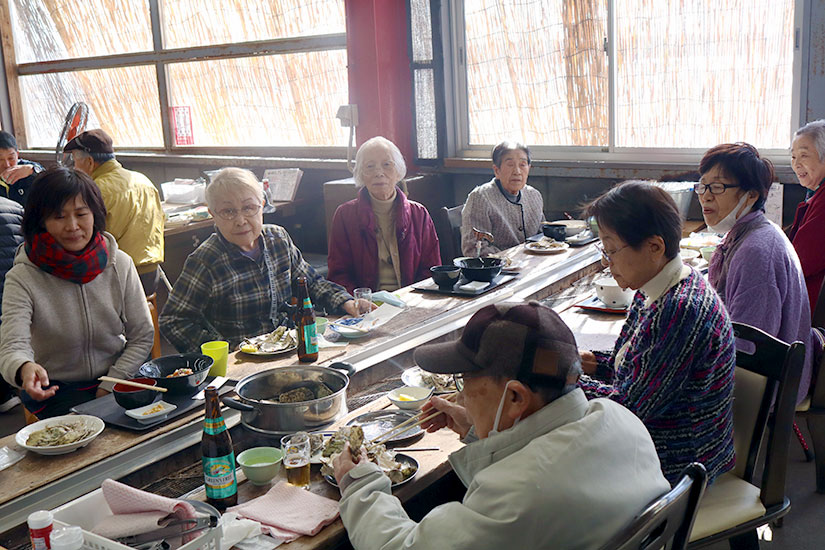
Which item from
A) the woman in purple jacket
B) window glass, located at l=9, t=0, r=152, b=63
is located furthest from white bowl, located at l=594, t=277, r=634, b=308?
window glass, located at l=9, t=0, r=152, b=63

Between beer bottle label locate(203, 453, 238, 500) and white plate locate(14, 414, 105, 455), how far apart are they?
40cm

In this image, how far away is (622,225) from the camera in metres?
1.90

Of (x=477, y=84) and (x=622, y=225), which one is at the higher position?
(x=477, y=84)

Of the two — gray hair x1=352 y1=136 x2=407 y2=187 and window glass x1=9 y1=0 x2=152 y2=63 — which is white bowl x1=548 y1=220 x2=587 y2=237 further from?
window glass x1=9 y1=0 x2=152 y2=63

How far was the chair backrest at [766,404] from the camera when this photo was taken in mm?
1906

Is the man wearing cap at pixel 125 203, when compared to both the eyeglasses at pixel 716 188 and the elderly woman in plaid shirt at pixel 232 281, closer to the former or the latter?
the elderly woman in plaid shirt at pixel 232 281

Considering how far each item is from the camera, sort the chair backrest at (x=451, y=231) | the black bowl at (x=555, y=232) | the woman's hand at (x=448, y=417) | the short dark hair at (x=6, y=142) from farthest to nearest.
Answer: the short dark hair at (x=6, y=142) < the chair backrest at (x=451, y=231) < the black bowl at (x=555, y=232) < the woman's hand at (x=448, y=417)

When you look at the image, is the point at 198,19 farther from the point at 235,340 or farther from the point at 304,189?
the point at 235,340

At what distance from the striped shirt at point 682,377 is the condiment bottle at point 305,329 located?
2.80ft

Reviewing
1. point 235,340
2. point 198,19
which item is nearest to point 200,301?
point 235,340

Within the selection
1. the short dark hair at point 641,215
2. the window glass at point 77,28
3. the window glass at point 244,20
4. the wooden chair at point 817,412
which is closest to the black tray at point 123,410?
the short dark hair at point 641,215

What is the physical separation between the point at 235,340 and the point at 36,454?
1081 mm

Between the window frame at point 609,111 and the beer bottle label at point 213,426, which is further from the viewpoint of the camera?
the window frame at point 609,111

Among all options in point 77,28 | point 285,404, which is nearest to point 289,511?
point 285,404
